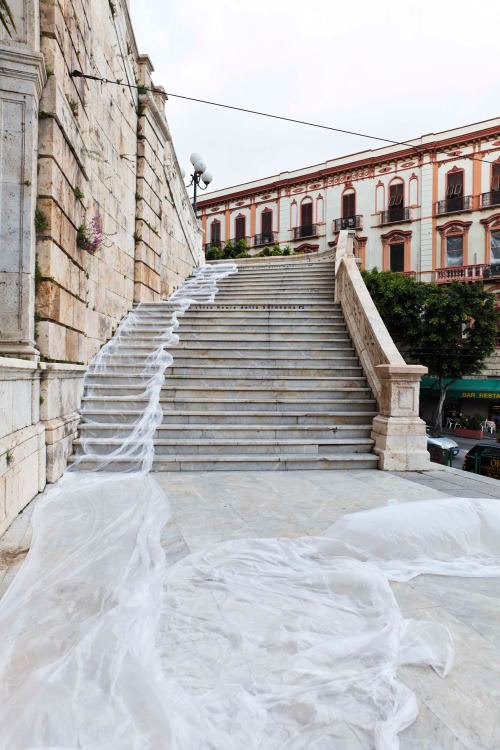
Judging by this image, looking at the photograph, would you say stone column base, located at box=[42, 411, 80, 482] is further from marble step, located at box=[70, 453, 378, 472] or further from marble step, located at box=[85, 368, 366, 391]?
marble step, located at box=[85, 368, 366, 391]

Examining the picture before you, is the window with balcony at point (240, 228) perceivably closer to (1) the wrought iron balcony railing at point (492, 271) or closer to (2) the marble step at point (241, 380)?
(1) the wrought iron balcony railing at point (492, 271)

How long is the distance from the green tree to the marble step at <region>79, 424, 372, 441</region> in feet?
56.2

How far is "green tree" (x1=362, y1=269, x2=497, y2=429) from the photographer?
2217 cm

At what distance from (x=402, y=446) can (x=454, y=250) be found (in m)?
26.6

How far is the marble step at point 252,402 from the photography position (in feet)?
21.0

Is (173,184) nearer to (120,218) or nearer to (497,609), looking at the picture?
(120,218)

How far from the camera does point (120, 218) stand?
28.3 feet

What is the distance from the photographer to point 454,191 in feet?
93.6

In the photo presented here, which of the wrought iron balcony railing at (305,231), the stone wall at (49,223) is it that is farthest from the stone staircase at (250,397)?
the wrought iron balcony railing at (305,231)

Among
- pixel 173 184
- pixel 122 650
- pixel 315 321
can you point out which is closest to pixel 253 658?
pixel 122 650

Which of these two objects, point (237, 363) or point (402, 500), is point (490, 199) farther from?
point (402, 500)

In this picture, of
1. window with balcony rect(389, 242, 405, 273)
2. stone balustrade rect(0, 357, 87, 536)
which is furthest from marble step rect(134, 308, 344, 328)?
window with balcony rect(389, 242, 405, 273)

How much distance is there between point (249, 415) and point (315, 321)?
3.39m

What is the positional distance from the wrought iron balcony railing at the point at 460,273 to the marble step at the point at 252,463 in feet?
80.4
